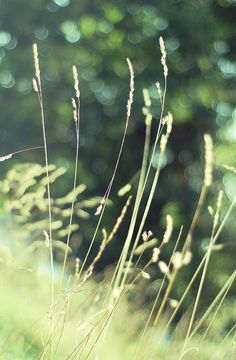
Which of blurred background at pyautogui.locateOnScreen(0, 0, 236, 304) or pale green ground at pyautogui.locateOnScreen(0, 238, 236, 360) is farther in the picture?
blurred background at pyautogui.locateOnScreen(0, 0, 236, 304)

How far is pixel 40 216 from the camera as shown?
756cm

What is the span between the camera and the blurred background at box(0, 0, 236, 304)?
7.72 meters

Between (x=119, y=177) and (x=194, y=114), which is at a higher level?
(x=194, y=114)

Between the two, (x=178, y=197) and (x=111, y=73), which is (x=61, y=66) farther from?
(x=178, y=197)

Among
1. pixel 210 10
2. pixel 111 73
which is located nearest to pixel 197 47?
pixel 210 10

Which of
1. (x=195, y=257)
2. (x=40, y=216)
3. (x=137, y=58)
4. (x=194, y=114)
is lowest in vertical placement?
(x=195, y=257)

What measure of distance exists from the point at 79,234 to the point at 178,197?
3.39ft

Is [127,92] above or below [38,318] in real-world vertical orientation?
below

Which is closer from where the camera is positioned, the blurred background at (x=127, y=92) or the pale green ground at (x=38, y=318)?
the pale green ground at (x=38, y=318)

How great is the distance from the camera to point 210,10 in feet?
25.5

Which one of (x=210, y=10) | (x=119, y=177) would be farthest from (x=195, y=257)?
(x=210, y=10)

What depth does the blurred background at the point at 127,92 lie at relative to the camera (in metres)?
7.72

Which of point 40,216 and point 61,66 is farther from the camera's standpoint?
point 61,66

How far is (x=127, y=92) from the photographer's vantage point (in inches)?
309
